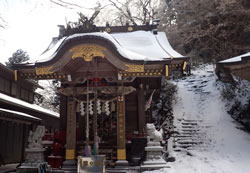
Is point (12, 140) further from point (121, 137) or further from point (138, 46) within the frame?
point (138, 46)

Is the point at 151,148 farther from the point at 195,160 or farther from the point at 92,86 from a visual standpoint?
the point at 92,86

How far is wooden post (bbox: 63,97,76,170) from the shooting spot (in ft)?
38.0

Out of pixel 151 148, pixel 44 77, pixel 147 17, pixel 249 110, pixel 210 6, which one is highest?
pixel 147 17

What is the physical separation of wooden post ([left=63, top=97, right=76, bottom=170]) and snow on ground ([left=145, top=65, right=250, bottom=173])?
384 cm

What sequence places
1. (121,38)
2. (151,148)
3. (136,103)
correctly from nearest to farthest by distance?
(151,148) < (136,103) < (121,38)

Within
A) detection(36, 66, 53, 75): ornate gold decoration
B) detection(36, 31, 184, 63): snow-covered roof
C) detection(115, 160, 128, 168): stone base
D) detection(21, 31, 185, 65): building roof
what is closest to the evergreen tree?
detection(21, 31, 185, 65): building roof

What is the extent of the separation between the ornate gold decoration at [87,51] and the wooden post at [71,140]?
2.15m

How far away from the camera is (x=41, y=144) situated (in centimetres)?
1184

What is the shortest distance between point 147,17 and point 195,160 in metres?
21.3

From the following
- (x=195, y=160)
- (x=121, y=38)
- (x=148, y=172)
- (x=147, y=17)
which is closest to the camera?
(x=148, y=172)

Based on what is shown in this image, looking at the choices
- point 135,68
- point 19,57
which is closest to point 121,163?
point 135,68

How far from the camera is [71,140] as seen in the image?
1185 cm

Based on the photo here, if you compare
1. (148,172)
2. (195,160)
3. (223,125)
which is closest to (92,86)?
(148,172)

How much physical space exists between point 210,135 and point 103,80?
631 centimetres
